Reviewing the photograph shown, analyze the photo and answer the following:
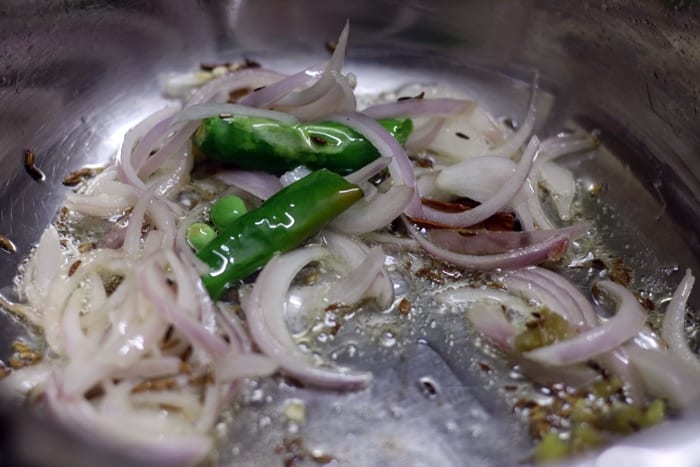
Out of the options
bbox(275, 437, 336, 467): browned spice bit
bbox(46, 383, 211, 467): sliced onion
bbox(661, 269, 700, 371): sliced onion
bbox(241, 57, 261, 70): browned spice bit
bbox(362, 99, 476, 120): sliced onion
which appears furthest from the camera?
bbox(241, 57, 261, 70): browned spice bit

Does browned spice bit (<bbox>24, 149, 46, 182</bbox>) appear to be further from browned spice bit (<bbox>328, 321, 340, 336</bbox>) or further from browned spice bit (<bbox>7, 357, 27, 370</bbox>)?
browned spice bit (<bbox>328, 321, 340, 336</bbox>)

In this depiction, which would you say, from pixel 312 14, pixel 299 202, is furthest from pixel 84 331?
pixel 312 14

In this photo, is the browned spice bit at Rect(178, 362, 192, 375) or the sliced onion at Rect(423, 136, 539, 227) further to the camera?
the sliced onion at Rect(423, 136, 539, 227)

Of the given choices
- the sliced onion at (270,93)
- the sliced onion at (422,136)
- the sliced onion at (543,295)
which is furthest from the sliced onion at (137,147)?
the sliced onion at (543,295)

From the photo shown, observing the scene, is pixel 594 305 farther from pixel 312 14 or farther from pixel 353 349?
pixel 312 14

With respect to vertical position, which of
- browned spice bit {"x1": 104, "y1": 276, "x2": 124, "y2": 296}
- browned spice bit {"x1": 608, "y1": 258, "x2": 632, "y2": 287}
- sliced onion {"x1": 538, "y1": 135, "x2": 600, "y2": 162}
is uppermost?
sliced onion {"x1": 538, "y1": 135, "x2": 600, "y2": 162}

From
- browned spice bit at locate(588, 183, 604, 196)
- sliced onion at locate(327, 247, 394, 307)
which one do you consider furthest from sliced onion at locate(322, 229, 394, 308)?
browned spice bit at locate(588, 183, 604, 196)
